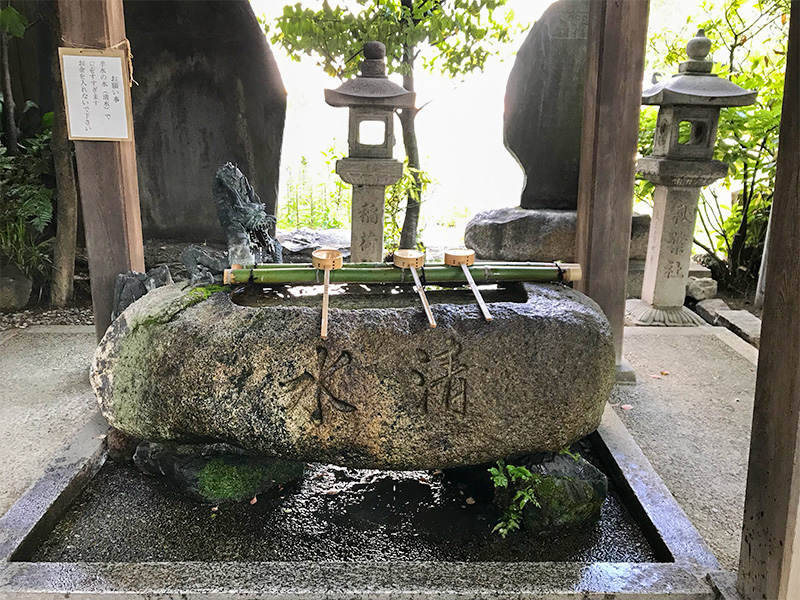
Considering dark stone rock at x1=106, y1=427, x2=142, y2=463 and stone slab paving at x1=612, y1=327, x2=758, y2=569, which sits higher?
dark stone rock at x1=106, y1=427, x2=142, y2=463

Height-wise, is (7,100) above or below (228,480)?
above

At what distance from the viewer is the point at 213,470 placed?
2.85 metres

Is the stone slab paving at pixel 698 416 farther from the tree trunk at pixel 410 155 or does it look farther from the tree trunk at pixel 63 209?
the tree trunk at pixel 63 209

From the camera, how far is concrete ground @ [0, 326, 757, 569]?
3.05 metres

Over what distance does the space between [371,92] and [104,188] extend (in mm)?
1997

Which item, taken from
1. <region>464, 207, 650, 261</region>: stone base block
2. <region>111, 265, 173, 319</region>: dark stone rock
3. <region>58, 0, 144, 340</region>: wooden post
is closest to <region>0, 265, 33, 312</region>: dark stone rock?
<region>58, 0, 144, 340</region>: wooden post

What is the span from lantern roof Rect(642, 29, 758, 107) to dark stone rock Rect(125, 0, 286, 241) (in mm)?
3670

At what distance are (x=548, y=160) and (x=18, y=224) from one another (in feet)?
16.7

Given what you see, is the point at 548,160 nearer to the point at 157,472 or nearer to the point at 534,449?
the point at 534,449

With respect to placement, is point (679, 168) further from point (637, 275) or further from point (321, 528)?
point (321, 528)

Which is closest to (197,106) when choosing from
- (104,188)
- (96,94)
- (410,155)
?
(410,155)

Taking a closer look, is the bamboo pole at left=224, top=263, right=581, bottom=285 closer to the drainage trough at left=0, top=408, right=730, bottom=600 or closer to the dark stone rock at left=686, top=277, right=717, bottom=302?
the drainage trough at left=0, top=408, right=730, bottom=600

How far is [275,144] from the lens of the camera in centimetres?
650

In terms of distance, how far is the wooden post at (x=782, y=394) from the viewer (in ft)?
6.04
